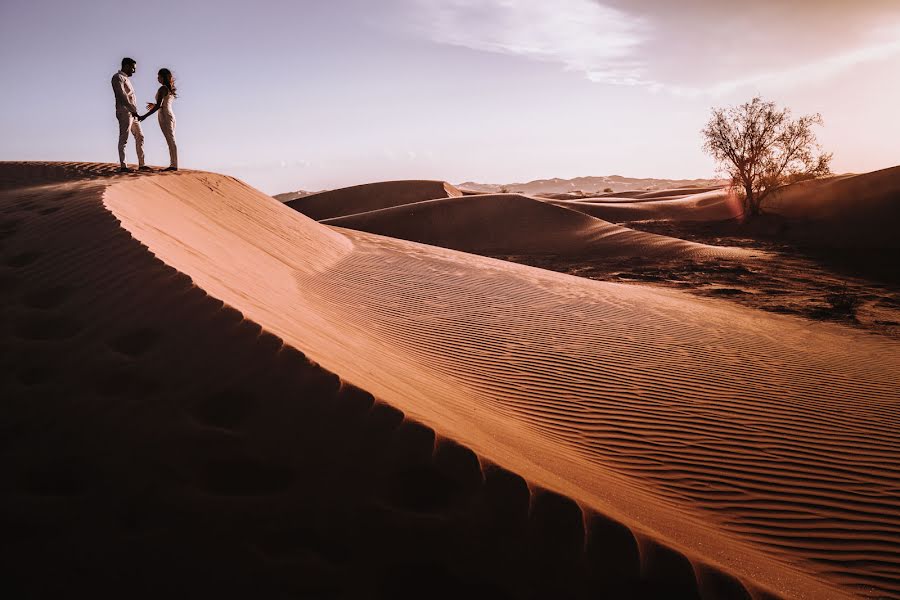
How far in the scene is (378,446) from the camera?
2457 mm

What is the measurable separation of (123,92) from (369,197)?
35485 millimetres

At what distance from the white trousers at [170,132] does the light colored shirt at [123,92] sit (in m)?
0.63

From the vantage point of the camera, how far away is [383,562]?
6.44ft

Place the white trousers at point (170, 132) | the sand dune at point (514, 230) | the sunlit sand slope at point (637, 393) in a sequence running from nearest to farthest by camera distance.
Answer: the sunlit sand slope at point (637, 393) → the white trousers at point (170, 132) → the sand dune at point (514, 230)

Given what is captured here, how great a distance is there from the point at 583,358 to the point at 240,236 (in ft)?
20.6

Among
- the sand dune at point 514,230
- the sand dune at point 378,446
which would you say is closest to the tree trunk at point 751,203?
the sand dune at point 514,230

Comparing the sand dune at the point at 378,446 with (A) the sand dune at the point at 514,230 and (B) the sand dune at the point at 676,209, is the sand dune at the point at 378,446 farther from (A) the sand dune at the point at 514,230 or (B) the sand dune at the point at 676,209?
(B) the sand dune at the point at 676,209

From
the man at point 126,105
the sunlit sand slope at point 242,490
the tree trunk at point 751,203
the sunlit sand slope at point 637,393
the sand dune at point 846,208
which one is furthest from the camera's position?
the tree trunk at point 751,203

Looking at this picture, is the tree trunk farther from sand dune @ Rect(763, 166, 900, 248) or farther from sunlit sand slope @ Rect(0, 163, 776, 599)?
sunlit sand slope @ Rect(0, 163, 776, 599)

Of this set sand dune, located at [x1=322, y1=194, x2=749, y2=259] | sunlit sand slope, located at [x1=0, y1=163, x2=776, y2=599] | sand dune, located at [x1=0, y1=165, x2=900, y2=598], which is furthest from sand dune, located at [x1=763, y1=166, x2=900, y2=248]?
sunlit sand slope, located at [x1=0, y1=163, x2=776, y2=599]

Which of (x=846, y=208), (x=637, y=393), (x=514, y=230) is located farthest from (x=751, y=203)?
(x=637, y=393)

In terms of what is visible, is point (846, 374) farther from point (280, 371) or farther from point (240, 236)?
point (240, 236)

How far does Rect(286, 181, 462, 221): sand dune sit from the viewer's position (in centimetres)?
4312

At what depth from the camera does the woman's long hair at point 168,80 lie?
9.72 m
